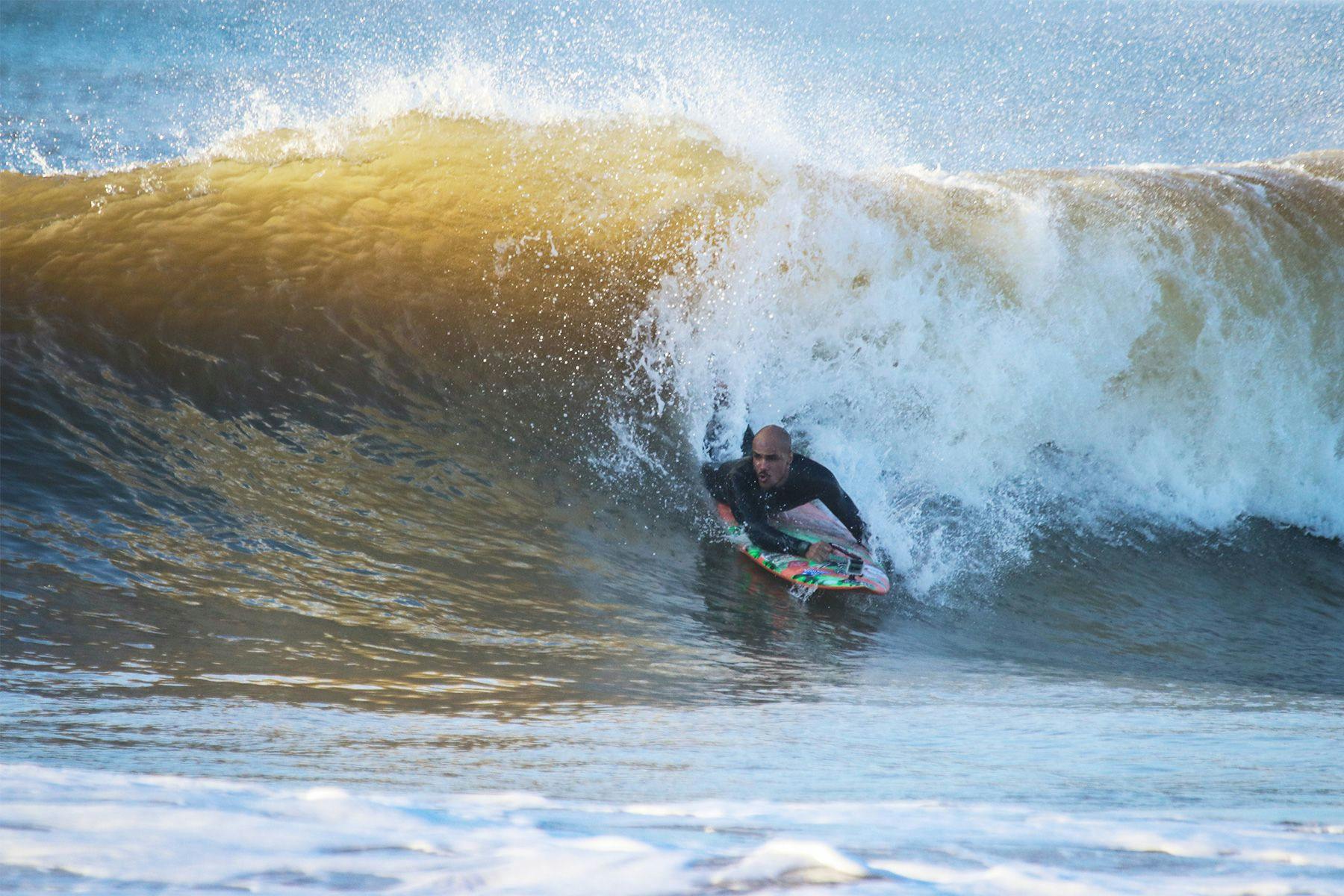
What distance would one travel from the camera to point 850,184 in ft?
28.1

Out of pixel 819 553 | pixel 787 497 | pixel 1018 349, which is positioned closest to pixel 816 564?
pixel 819 553

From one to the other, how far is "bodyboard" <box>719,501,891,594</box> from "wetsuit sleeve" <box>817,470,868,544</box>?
2.1 inches

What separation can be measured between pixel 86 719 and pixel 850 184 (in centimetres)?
740

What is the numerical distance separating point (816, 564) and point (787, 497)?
20.9 inches

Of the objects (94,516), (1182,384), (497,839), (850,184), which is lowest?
(497,839)

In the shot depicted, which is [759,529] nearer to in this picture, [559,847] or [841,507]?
[841,507]

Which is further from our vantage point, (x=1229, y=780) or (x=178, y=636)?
(x=178, y=636)

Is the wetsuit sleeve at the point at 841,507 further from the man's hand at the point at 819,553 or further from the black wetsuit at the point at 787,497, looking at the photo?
the man's hand at the point at 819,553

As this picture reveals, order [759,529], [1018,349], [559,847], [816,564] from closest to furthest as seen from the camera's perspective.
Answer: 1. [559,847]
2. [816,564]
3. [759,529]
4. [1018,349]

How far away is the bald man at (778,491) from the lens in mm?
5824

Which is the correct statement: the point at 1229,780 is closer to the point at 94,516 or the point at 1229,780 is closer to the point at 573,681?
the point at 573,681

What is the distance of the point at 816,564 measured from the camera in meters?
5.66

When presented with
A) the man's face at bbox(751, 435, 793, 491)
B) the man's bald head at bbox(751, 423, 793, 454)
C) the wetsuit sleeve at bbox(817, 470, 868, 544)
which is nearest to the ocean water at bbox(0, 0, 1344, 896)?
the wetsuit sleeve at bbox(817, 470, 868, 544)

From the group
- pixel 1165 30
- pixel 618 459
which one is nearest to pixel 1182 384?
pixel 618 459
